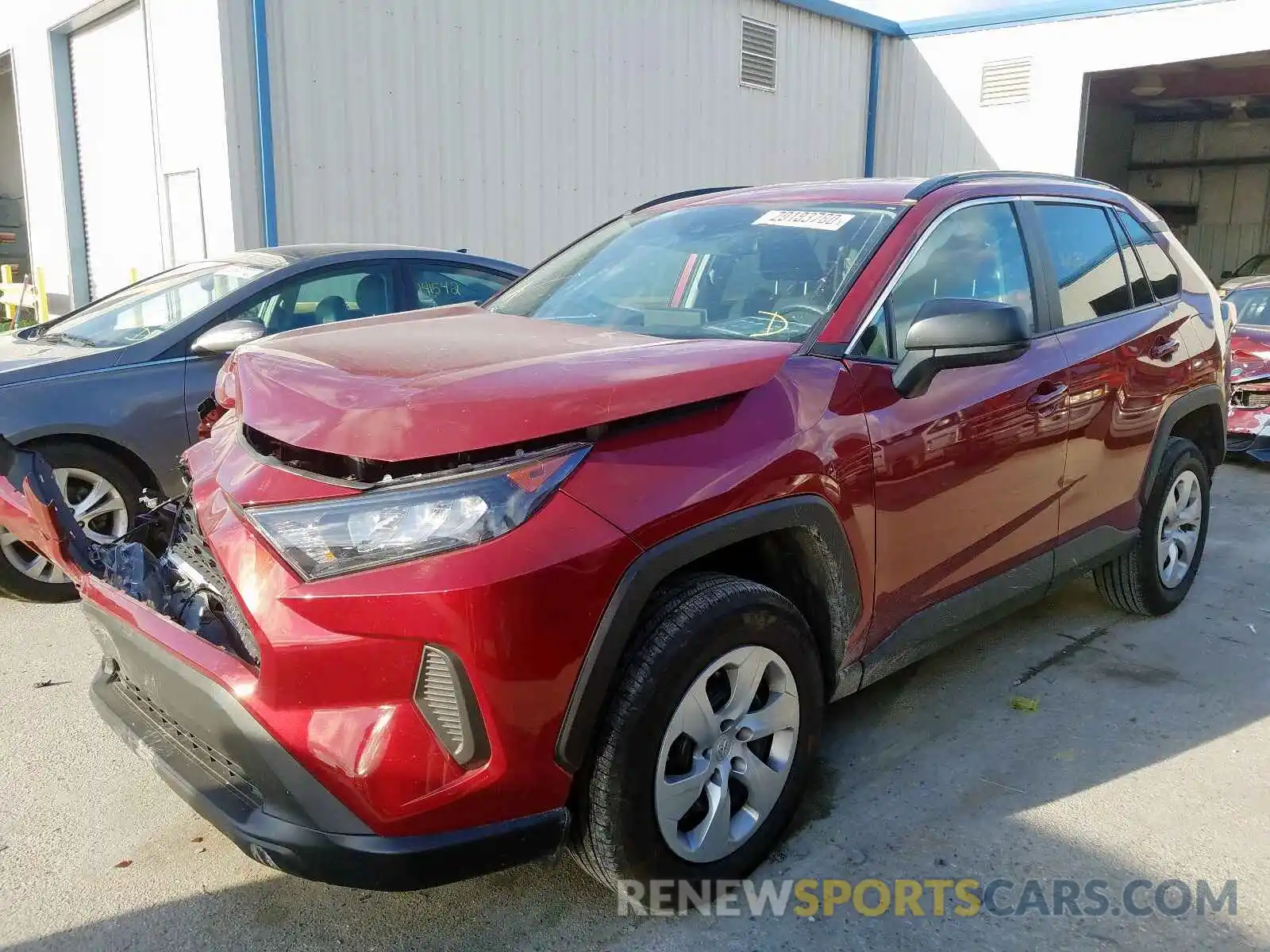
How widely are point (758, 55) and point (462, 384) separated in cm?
1241

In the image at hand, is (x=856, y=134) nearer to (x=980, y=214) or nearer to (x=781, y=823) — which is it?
(x=980, y=214)

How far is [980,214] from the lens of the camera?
3.37m

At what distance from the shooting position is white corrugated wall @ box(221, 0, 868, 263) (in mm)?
8938

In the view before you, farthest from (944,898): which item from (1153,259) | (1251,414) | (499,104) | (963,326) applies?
(499,104)

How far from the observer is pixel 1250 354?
7.37m

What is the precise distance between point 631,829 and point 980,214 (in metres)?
2.32

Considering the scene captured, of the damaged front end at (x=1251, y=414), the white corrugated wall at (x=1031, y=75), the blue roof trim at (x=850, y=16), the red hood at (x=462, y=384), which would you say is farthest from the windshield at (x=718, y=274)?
the white corrugated wall at (x=1031, y=75)

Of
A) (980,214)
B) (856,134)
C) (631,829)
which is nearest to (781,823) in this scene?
(631,829)

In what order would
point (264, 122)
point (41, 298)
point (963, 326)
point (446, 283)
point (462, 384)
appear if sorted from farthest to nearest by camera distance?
point (41, 298)
point (264, 122)
point (446, 283)
point (963, 326)
point (462, 384)

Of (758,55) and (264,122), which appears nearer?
(264,122)

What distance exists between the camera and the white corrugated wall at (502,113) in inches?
352

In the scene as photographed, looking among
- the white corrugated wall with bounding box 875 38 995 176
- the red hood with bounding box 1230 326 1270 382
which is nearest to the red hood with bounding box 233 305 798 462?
the red hood with bounding box 1230 326 1270 382

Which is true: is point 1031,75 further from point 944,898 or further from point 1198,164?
point 944,898

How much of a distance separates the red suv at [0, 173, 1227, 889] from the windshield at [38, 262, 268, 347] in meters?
1.88
